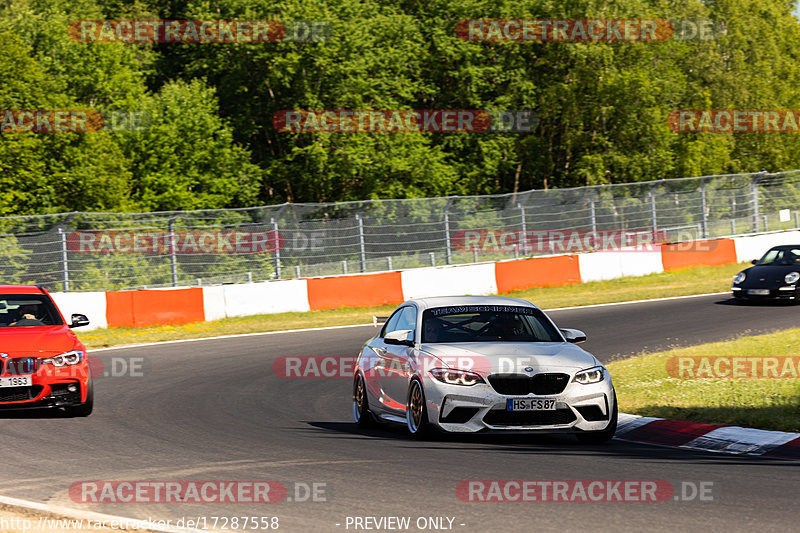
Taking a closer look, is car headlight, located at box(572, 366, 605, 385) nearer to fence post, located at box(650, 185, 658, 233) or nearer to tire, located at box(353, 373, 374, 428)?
tire, located at box(353, 373, 374, 428)

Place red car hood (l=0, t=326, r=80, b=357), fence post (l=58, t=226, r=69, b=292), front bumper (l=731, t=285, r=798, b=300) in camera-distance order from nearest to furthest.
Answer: red car hood (l=0, t=326, r=80, b=357) < front bumper (l=731, t=285, r=798, b=300) < fence post (l=58, t=226, r=69, b=292)

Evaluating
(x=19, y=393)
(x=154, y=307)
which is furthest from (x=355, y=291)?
(x=19, y=393)

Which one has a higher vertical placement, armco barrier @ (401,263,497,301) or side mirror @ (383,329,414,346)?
side mirror @ (383,329,414,346)

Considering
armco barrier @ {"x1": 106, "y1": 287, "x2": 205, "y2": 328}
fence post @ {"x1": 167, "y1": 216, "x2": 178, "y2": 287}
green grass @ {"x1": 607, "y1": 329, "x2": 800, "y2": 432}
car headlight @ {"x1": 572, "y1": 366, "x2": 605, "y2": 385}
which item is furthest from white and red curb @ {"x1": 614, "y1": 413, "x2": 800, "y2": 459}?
fence post @ {"x1": 167, "y1": 216, "x2": 178, "y2": 287}

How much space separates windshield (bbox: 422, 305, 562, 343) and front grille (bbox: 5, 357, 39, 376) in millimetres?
4309

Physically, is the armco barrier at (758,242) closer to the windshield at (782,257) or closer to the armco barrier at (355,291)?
the windshield at (782,257)

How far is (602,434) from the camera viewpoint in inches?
365

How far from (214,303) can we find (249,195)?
22.1 metres

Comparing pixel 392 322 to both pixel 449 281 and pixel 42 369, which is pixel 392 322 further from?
pixel 449 281

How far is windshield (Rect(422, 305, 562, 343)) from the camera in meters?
10.1

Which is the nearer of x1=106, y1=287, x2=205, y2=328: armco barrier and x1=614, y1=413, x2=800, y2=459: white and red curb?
x1=614, y1=413, x2=800, y2=459: white and red curb

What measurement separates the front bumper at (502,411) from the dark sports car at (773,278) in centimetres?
1482

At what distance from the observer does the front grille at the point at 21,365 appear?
11266mm

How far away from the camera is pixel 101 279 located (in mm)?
24297
